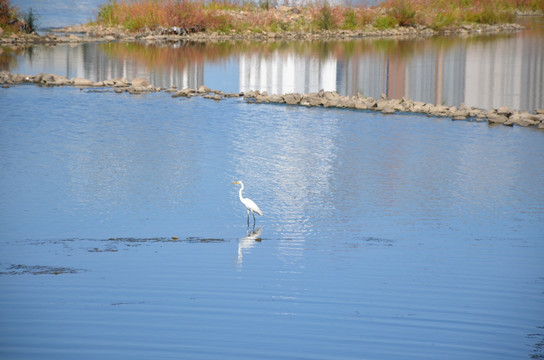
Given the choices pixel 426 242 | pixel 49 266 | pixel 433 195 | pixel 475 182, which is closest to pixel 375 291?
pixel 426 242

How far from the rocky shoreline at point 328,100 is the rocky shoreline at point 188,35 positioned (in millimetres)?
16830

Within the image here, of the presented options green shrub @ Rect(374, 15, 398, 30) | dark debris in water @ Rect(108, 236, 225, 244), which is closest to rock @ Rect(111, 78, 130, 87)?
dark debris in water @ Rect(108, 236, 225, 244)


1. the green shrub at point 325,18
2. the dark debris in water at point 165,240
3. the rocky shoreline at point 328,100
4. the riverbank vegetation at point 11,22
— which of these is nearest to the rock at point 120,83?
the rocky shoreline at point 328,100

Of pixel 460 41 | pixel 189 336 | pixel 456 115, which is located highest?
pixel 460 41

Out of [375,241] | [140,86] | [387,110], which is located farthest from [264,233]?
[140,86]

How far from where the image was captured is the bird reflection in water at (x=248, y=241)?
9.45 m

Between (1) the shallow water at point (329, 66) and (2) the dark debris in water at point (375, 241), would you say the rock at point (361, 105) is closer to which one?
(1) the shallow water at point (329, 66)

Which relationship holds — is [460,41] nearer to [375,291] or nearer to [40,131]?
[40,131]

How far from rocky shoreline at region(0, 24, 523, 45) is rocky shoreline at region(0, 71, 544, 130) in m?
16.8

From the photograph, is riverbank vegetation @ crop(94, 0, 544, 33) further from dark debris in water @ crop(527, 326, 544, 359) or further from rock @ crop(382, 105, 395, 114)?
dark debris in water @ crop(527, 326, 544, 359)

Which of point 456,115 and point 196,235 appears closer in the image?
point 196,235

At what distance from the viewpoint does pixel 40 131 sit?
18469 mm

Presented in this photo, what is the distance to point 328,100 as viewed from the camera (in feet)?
74.4

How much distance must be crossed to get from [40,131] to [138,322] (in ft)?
39.7
